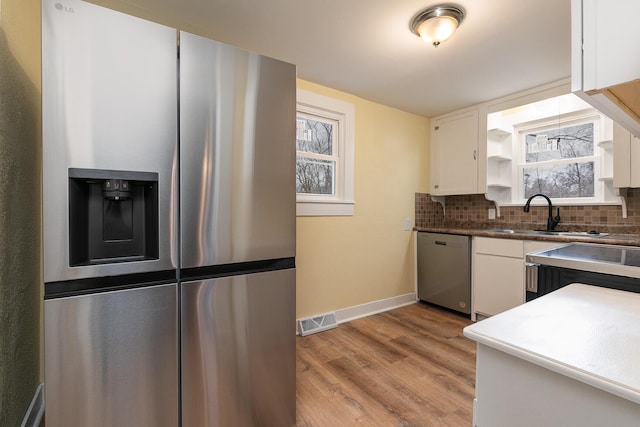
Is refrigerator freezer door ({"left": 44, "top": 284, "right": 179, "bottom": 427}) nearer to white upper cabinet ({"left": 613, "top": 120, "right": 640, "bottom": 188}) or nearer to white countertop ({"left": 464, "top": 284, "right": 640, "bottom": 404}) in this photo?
white countertop ({"left": 464, "top": 284, "right": 640, "bottom": 404})

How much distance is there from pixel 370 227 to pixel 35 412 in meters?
2.62

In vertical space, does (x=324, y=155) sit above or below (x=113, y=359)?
above

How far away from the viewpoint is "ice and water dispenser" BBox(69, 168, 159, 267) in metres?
0.95

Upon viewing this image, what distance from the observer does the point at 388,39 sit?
1.89 meters

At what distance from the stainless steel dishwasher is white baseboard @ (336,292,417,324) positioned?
168 millimetres

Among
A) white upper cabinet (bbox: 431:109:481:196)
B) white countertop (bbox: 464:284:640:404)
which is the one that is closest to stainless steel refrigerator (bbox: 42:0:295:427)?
white countertop (bbox: 464:284:640:404)

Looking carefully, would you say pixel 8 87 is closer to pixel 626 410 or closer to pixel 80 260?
pixel 80 260

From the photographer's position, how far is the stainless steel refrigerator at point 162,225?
35.8 inches

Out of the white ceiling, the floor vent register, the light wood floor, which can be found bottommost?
the light wood floor

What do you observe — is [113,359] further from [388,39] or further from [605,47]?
[388,39]

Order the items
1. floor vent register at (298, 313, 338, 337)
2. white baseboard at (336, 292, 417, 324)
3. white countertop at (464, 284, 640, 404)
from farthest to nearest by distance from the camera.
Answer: white baseboard at (336, 292, 417, 324) → floor vent register at (298, 313, 338, 337) → white countertop at (464, 284, 640, 404)

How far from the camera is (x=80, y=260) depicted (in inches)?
38.2

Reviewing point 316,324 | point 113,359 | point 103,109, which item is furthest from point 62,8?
point 316,324

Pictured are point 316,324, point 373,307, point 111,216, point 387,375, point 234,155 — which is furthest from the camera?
point 373,307
